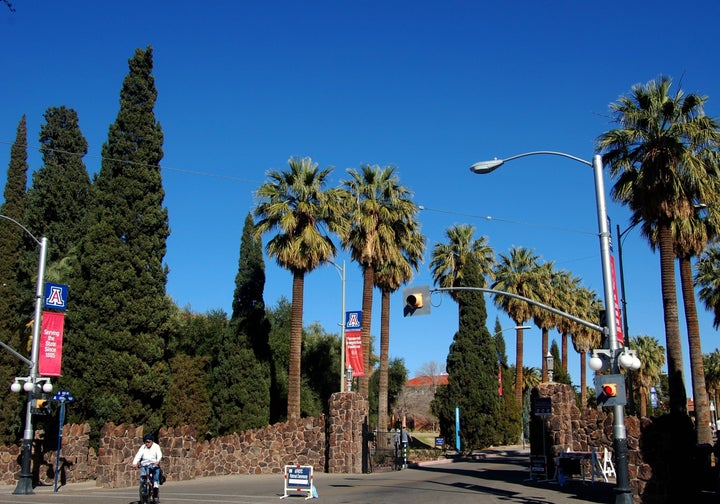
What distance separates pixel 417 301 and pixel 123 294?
19.2 m

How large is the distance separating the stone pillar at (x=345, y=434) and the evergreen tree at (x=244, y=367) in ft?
39.6

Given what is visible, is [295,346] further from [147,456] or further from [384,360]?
[147,456]

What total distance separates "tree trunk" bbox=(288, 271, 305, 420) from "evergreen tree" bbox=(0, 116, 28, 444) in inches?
583

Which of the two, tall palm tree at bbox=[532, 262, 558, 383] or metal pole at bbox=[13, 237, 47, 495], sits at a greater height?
tall palm tree at bbox=[532, 262, 558, 383]

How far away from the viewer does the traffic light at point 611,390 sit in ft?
50.1

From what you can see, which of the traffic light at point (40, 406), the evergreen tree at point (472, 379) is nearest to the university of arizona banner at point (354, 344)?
the traffic light at point (40, 406)

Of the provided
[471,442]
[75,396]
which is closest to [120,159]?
[75,396]

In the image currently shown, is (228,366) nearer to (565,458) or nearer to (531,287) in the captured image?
(565,458)

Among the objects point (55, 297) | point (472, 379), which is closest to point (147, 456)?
point (55, 297)

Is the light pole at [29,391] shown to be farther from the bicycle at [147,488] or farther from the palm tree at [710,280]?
the palm tree at [710,280]

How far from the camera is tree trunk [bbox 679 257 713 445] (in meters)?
24.6

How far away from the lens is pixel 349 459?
2970 centimetres

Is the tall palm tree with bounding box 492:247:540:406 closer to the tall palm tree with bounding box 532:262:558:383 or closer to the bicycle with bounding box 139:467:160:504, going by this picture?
the tall palm tree with bounding box 532:262:558:383

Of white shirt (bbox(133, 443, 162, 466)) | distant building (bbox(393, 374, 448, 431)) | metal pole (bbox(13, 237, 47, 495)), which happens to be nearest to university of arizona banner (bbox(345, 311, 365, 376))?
metal pole (bbox(13, 237, 47, 495))
